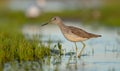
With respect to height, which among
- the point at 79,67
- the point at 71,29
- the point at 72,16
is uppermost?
the point at 72,16

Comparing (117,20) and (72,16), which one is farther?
(72,16)

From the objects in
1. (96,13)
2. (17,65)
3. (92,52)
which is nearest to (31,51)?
(17,65)

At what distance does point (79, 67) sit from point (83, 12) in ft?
50.9

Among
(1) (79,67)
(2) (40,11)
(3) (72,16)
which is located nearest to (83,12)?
(3) (72,16)

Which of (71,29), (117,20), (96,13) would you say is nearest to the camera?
(71,29)

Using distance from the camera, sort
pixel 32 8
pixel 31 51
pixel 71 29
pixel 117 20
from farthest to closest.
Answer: pixel 32 8, pixel 117 20, pixel 71 29, pixel 31 51

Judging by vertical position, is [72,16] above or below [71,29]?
above

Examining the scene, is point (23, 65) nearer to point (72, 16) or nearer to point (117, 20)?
point (117, 20)

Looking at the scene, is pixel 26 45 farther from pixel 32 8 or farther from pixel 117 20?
pixel 32 8

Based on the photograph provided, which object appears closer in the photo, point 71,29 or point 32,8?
point 71,29

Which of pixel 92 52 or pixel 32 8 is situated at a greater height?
pixel 32 8

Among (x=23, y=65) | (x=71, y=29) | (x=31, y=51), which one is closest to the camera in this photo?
(x=23, y=65)

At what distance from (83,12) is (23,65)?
51.2 ft

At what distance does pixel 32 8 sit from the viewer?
26.0m
